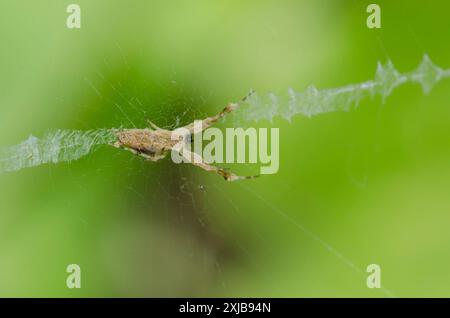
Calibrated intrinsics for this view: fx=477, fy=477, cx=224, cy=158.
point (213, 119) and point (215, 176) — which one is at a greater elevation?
point (213, 119)

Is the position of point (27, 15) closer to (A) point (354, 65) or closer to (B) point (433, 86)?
(A) point (354, 65)

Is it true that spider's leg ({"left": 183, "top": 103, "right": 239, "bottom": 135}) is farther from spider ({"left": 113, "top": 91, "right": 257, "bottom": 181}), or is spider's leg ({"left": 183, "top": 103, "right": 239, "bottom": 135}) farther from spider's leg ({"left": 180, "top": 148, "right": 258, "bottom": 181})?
spider's leg ({"left": 180, "top": 148, "right": 258, "bottom": 181})

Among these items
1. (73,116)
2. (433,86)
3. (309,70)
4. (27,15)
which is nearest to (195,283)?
(73,116)

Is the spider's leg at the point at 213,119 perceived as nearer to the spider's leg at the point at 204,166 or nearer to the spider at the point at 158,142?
the spider at the point at 158,142

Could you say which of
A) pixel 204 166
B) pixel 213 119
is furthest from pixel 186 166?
pixel 213 119

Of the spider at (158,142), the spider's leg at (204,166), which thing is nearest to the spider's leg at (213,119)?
the spider at (158,142)

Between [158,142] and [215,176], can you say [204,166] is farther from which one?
[158,142]
